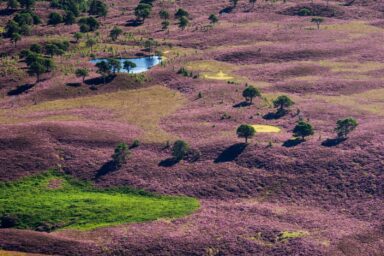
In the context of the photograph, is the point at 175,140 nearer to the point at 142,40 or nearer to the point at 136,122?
the point at 136,122

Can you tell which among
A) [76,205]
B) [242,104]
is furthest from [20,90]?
[76,205]

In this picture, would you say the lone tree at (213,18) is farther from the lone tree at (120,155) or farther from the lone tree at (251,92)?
the lone tree at (120,155)

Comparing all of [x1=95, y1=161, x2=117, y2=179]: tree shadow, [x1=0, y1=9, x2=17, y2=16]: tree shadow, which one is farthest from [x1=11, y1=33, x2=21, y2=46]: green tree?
[x1=95, y1=161, x2=117, y2=179]: tree shadow

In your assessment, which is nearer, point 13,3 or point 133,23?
Result: point 13,3

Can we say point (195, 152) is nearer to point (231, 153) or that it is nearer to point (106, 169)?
point (231, 153)

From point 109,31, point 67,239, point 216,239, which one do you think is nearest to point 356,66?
point 109,31

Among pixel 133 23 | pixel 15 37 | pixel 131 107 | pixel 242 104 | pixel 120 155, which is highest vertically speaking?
pixel 15 37
